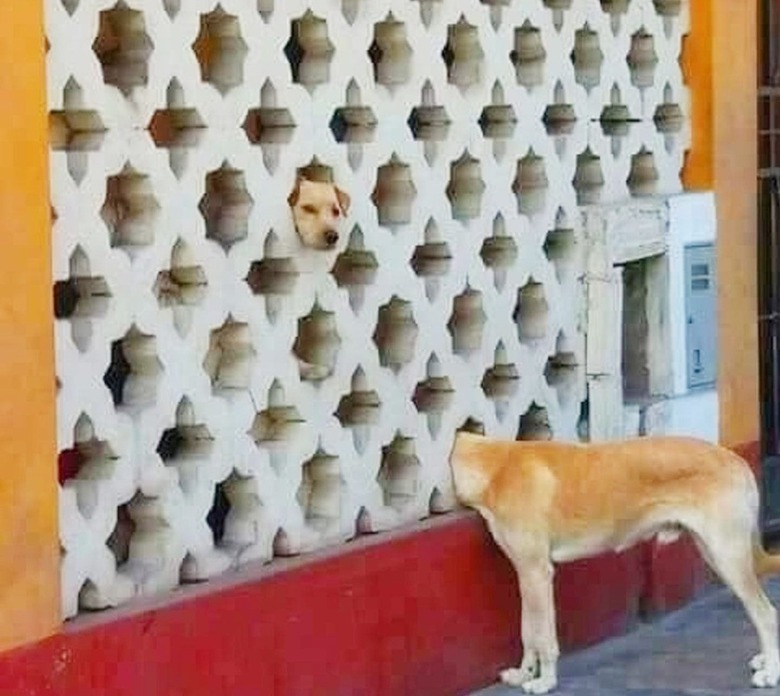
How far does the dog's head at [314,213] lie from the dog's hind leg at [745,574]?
1.65 m

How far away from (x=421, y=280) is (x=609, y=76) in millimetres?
1396

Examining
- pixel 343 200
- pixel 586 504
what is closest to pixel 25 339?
pixel 343 200

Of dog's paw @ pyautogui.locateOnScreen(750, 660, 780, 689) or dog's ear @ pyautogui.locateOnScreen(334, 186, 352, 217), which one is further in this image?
dog's paw @ pyautogui.locateOnScreen(750, 660, 780, 689)

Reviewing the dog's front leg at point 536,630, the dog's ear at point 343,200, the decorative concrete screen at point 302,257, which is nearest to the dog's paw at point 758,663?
the dog's front leg at point 536,630

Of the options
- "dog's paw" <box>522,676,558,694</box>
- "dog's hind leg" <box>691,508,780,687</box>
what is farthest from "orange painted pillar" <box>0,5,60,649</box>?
"dog's hind leg" <box>691,508,780,687</box>

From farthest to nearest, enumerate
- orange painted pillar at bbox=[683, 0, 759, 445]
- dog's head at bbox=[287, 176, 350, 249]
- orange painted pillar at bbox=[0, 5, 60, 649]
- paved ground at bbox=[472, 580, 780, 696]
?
orange painted pillar at bbox=[683, 0, 759, 445]
paved ground at bbox=[472, 580, 780, 696]
dog's head at bbox=[287, 176, 350, 249]
orange painted pillar at bbox=[0, 5, 60, 649]

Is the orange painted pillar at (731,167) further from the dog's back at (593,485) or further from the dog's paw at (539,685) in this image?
the dog's paw at (539,685)

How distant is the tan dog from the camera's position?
7.19m

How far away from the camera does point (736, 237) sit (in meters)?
8.95

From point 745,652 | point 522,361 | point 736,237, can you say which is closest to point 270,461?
point 522,361

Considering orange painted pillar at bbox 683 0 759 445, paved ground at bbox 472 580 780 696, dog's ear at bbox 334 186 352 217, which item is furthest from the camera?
orange painted pillar at bbox 683 0 759 445

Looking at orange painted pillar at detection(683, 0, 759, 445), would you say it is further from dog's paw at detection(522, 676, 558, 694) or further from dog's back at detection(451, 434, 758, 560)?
dog's paw at detection(522, 676, 558, 694)

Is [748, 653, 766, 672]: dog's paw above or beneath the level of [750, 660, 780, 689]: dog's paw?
above

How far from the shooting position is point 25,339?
546cm
